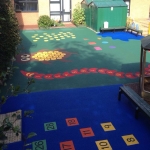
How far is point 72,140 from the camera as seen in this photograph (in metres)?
4.50

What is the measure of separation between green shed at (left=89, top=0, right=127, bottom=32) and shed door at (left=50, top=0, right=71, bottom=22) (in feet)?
12.1

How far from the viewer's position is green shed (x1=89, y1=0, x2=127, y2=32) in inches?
598

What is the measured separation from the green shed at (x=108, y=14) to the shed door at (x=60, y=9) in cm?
367

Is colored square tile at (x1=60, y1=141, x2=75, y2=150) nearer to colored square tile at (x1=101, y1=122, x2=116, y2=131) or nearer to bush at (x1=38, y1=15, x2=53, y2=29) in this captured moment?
colored square tile at (x1=101, y1=122, x2=116, y2=131)

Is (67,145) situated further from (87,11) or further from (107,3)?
(87,11)

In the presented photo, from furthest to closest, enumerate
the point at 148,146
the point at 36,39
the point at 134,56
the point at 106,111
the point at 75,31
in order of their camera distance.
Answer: the point at 75,31 < the point at 36,39 < the point at 134,56 < the point at 106,111 < the point at 148,146

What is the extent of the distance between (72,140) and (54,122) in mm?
792

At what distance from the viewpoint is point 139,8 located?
2008 centimetres

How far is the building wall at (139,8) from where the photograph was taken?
65.2 feet

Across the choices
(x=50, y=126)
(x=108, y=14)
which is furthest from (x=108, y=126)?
(x=108, y=14)

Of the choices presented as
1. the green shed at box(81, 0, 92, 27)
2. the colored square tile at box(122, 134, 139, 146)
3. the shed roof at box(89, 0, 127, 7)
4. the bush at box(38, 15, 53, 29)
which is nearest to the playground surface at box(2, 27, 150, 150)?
the colored square tile at box(122, 134, 139, 146)

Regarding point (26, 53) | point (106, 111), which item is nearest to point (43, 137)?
point (106, 111)

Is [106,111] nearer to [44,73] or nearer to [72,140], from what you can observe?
[72,140]

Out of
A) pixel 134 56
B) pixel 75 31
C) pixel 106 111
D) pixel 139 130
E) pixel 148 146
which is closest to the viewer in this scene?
pixel 148 146
